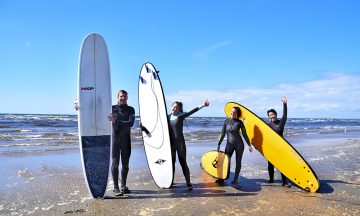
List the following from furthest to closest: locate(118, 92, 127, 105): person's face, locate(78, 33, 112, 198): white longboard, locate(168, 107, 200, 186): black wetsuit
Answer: locate(168, 107, 200, 186): black wetsuit
locate(118, 92, 127, 105): person's face
locate(78, 33, 112, 198): white longboard

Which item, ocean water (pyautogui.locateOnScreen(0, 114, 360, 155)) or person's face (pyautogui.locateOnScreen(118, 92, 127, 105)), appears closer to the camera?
person's face (pyautogui.locateOnScreen(118, 92, 127, 105))

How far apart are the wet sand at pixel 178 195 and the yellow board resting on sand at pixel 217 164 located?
0.71 ft

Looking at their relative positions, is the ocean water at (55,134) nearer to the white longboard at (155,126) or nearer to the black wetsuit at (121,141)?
the white longboard at (155,126)

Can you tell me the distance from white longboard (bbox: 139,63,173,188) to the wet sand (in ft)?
1.19

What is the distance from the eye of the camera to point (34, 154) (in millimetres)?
10688

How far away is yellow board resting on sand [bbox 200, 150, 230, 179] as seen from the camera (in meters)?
6.53

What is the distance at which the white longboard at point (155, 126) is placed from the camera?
19.6 ft

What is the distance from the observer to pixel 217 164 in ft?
22.3

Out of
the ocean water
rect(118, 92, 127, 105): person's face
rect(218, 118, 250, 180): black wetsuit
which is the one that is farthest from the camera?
the ocean water

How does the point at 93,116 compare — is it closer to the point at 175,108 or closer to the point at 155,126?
the point at 155,126

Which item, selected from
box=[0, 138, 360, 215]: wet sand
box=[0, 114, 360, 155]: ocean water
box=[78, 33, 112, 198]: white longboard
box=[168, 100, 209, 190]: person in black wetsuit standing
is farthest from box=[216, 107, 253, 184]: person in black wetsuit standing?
box=[78, 33, 112, 198]: white longboard

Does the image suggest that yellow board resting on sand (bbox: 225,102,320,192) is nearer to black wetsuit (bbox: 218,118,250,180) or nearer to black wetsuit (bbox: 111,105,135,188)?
black wetsuit (bbox: 218,118,250,180)

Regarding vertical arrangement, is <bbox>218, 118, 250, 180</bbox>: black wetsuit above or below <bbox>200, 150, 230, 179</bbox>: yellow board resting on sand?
above

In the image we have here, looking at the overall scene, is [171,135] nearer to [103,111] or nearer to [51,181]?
[103,111]
